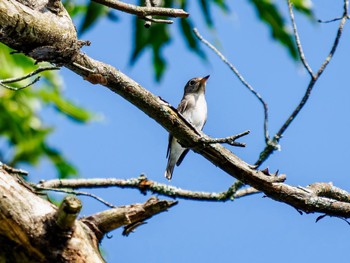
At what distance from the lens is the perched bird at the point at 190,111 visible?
26.7ft

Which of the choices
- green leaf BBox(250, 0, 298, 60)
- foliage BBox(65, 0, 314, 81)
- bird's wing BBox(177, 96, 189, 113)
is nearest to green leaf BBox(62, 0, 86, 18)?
foliage BBox(65, 0, 314, 81)

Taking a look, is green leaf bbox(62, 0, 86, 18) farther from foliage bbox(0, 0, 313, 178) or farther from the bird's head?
the bird's head

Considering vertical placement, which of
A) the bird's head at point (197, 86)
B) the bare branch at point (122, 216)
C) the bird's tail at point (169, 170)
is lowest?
the bare branch at point (122, 216)

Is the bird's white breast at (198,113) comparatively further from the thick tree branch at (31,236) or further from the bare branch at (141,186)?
the thick tree branch at (31,236)

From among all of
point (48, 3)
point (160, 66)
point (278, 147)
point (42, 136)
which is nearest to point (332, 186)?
point (278, 147)

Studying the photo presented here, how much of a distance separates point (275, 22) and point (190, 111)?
2.75 meters

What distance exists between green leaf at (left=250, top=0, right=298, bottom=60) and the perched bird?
1.91 meters

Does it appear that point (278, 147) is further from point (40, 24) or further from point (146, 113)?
point (40, 24)

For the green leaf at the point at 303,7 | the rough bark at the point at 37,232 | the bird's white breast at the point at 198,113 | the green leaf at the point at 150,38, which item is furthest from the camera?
the bird's white breast at the point at 198,113

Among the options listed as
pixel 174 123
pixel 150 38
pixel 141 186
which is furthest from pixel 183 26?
pixel 174 123

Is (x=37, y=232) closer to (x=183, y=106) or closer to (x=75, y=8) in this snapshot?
(x=75, y=8)

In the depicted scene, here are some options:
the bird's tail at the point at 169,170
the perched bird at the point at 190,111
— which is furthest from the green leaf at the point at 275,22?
the bird's tail at the point at 169,170

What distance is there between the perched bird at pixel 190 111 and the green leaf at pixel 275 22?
1.91m

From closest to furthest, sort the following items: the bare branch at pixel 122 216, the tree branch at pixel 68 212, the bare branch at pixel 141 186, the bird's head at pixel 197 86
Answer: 1. the tree branch at pixel 68 212
2. the bare branch at pixel 122 216
3. the bare branch at pixel 141 186
4. the bird's head at pixel 197 86
